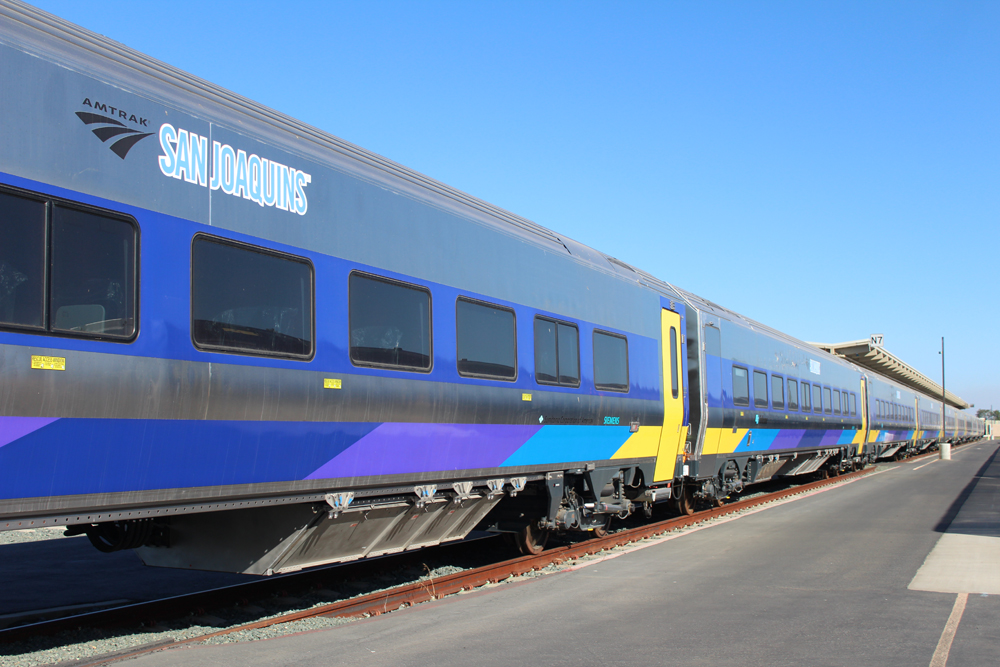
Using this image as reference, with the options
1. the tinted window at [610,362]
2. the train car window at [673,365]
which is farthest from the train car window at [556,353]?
the train car window at [673,365]

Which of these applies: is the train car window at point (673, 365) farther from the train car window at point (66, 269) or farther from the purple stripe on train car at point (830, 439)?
the purple stripe on train car at point (830, 439)

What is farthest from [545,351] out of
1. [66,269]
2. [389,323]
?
[66,269]

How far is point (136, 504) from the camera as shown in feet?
16.1

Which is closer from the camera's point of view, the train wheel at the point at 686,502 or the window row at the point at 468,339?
the window row at the point at 468,339

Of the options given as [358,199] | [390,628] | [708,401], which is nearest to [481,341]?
[358,199]

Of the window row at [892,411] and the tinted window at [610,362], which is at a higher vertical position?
the tinted window at [610,362]

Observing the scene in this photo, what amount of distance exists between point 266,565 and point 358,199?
3.03 metres

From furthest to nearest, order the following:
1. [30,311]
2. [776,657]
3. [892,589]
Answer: [892,589]
[776,657]
[30,311]

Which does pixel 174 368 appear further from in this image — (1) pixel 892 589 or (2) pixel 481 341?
(1) pixel 892 589

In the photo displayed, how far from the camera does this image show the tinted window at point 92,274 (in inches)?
181

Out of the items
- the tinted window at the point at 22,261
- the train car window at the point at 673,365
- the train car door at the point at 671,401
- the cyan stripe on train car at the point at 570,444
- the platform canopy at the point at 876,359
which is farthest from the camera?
the platform canopy at the point at 876,359

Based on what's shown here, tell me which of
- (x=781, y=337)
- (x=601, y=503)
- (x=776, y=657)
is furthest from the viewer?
(x=781, y=337)

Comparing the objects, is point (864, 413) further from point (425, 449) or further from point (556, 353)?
point (425, 449)

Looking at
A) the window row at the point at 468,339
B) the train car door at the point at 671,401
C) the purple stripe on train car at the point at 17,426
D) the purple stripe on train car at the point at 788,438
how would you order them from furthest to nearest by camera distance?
the purple stripe on train car at the point at 788,438 < the train car door at the point at 671,401 < the window row at the point at 468,339 < the purple stripe on train car at the point at 17,426
